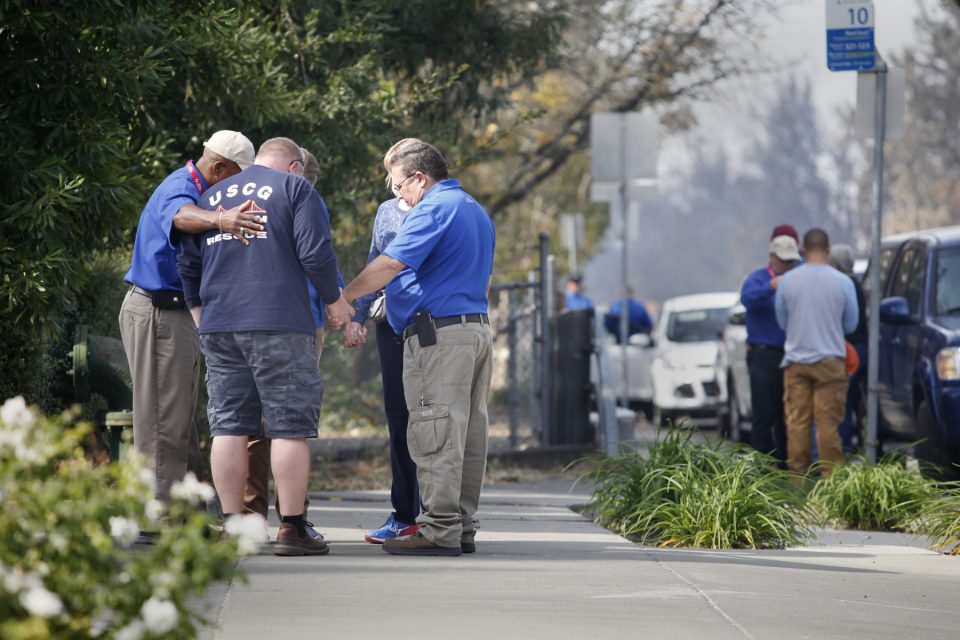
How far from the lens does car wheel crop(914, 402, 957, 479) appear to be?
10938 millimetres

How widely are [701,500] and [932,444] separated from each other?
3537 millimetres

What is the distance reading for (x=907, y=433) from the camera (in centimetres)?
1185

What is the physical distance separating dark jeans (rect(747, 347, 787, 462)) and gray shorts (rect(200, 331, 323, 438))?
553cm

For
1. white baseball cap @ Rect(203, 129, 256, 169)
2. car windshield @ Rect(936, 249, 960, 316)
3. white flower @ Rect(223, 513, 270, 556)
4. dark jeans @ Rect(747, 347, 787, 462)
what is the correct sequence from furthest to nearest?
dark jeans @ Rect(747, 347, 787, 462), car windshield @ Rect(936, 249, 960, 316), white baseball cap @ Rect(203, 129, 256, 169), white flower @ Rect(223, 513, 270, 556)

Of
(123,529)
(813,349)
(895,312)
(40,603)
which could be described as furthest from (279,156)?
(895,312)

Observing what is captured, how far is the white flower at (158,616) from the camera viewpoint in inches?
122

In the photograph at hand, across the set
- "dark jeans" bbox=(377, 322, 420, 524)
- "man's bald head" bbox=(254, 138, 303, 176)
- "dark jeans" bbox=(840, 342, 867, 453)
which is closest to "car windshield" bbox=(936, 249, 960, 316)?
"dark jeans" bbox=(840, 342, 867, 453)

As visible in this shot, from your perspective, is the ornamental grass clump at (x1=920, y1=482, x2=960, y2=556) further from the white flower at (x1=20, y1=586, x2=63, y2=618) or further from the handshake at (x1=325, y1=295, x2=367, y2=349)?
the white flower at (x1=20, y1=586, x2=63, y2=618)

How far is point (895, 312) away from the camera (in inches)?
446

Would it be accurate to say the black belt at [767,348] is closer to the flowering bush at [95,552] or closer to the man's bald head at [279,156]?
the man's bald head at [279,156]

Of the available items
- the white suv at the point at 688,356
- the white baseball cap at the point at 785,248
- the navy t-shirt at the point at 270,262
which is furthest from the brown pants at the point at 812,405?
the white suv at the point at 688,356

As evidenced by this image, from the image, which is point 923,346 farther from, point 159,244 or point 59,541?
point 59,541

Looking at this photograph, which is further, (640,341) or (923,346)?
(640,341)

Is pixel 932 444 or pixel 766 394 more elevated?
pixel 766 394
